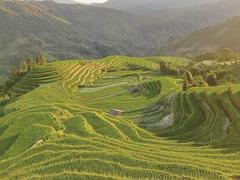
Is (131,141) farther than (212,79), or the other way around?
(212,79)

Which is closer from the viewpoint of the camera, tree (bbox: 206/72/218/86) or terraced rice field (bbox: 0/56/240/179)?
terraced rice field (bbox: 0/56/240/179)

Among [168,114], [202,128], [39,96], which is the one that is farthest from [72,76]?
[202,128]

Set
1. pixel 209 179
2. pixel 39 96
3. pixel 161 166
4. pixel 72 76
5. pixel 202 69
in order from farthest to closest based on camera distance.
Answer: pixel 72 76 < pixel 202 69 < pixel 39 96 < pixel 161 166 < pixel 209 179

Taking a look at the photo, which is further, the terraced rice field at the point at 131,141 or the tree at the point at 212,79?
the tree at the point at 212,79

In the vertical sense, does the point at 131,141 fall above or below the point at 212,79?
below

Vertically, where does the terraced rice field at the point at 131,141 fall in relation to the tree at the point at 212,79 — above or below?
below

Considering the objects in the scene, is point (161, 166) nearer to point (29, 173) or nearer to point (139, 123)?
point (29, 173)

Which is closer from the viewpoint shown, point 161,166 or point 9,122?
point 161,166

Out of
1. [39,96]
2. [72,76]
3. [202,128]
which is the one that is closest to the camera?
[202,128]

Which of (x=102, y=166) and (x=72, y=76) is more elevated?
(x=72, y=76)

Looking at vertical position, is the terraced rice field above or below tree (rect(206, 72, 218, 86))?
below

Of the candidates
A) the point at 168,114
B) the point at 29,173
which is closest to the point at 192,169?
the point at 29,173
